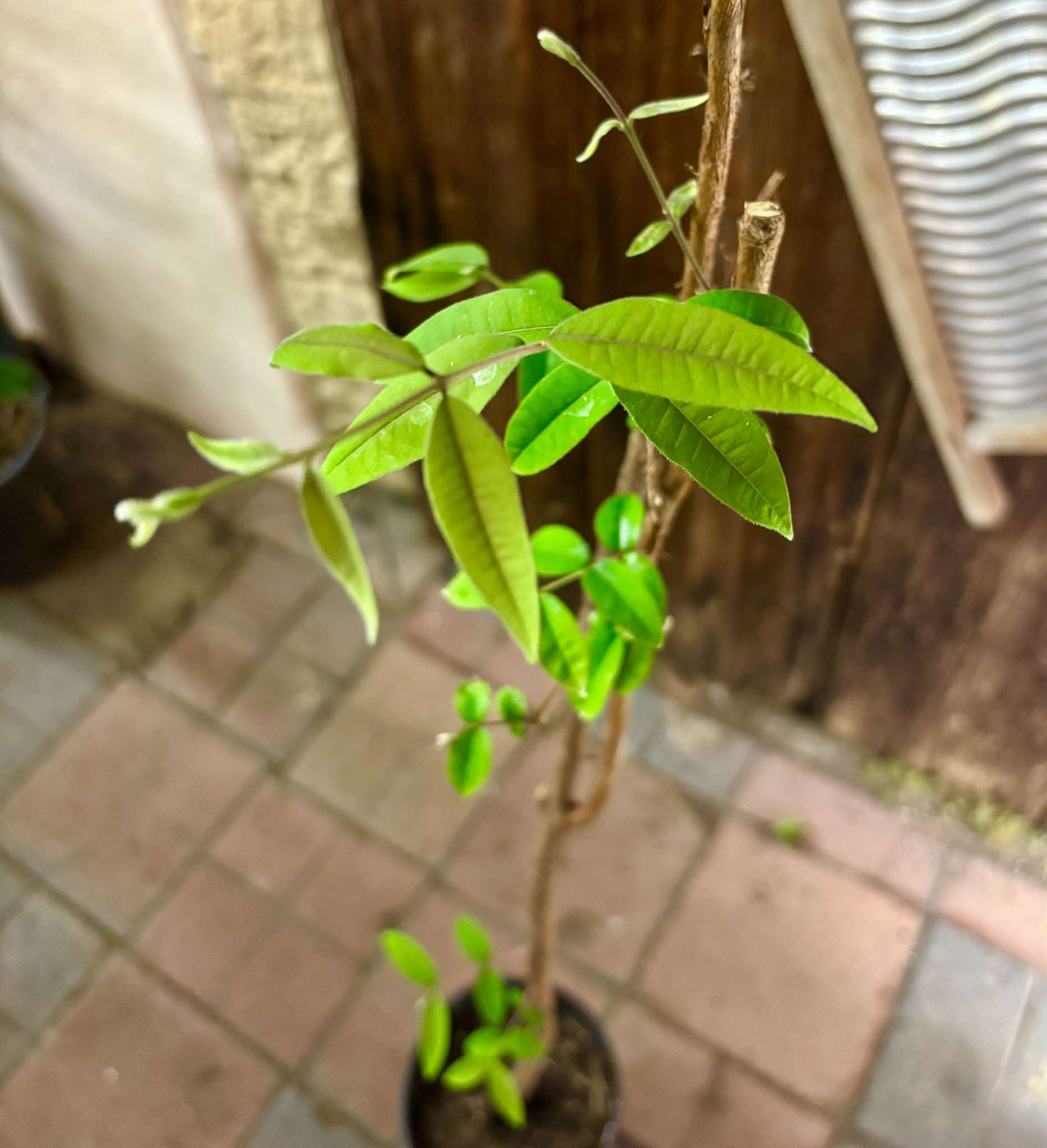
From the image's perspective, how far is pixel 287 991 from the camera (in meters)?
1.79

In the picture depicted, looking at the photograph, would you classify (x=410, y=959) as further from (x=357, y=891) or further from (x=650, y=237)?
(x=650, y=237)

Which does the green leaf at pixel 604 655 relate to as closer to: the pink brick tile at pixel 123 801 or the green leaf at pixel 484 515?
the green leaf at pixel 484 515

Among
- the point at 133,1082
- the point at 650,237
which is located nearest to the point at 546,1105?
the point at 133,1082

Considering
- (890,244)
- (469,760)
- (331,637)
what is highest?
(890,244)

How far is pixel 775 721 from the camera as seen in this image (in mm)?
2062

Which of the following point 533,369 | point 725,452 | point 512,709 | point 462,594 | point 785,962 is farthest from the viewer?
point 785,962

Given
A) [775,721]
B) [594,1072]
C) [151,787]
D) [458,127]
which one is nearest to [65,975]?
[151,787]

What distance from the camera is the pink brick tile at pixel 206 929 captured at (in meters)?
1.82

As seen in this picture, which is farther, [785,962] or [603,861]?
[603,861]

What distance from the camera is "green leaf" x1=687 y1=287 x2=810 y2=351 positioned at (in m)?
0.55

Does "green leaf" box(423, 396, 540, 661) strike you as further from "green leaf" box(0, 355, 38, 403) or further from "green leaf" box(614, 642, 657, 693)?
"green leaf" box(0, 355, 38, 403)

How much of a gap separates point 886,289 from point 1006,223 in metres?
0.15

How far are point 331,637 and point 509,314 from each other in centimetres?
176

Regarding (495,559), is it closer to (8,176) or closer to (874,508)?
(874,508)
